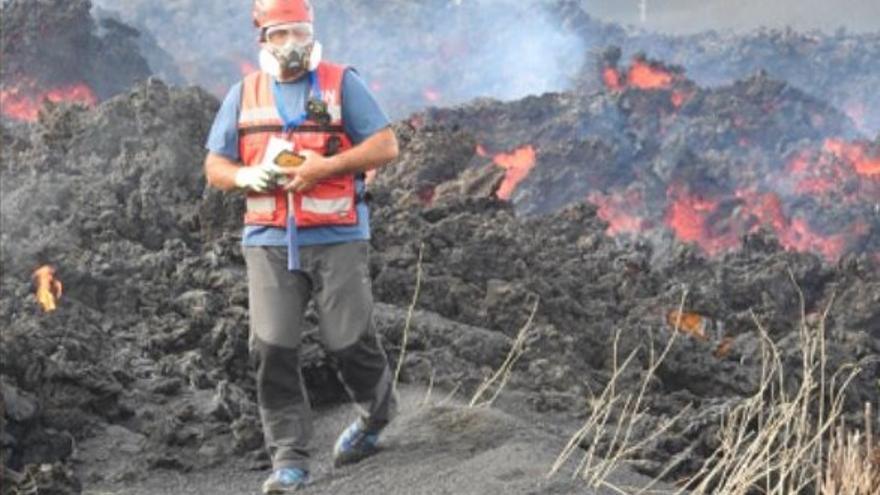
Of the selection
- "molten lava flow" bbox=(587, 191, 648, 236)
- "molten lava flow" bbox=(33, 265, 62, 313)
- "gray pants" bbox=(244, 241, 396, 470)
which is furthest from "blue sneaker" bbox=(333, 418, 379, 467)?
"molten lava flow" bbox=(587, 191, 648, 236)

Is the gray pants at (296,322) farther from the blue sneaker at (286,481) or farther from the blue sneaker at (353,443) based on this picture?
the blue sneaker at (353,443)

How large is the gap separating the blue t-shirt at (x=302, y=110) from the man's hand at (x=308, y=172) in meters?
0.21

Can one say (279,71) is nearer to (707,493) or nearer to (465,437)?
(465,437)

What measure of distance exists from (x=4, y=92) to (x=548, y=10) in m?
35.2

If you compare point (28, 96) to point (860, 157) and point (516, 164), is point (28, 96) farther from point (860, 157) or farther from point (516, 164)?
point (860, 157)

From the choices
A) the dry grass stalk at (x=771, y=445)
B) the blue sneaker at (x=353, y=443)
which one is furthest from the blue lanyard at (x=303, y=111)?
the dry grass stalk at (x=771, y=445)

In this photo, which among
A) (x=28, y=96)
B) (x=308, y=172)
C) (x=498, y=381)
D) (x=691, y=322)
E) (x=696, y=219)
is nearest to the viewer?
(x=308, y=172)

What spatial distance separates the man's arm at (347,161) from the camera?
502 centimetres

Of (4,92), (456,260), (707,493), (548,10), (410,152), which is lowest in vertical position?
(707,493)

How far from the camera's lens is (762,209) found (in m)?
26.1

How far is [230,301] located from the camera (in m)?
8.30

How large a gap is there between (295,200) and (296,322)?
49 centimetres

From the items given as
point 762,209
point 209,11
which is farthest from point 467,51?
point 762,209

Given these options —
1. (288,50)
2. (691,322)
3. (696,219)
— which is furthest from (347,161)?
(696,219)
